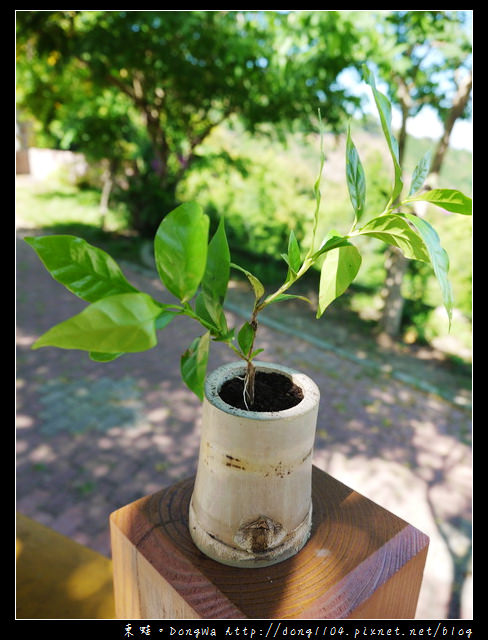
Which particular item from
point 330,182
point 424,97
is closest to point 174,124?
point 330,182

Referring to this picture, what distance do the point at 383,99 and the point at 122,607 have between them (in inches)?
44.5

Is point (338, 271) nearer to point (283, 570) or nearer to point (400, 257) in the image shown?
point (283, 570)

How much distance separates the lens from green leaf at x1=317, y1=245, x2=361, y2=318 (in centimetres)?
79

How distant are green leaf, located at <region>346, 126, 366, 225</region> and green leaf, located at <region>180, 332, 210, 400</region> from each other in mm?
314

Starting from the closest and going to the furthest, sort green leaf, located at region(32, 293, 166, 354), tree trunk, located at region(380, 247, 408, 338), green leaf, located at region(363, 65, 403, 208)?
green leaf, located at region(32, 293, 166, 354) < green leaf, located at region(363, 65, 403, 208) < tree trunk, located at region(380, 247, 408, 338)

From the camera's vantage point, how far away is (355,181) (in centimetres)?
78

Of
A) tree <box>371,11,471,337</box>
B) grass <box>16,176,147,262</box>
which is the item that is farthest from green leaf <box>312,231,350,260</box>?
grass <box>16,176,147,262</box>

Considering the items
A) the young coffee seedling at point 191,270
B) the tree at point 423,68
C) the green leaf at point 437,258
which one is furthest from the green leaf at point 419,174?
the tree at point 423,68

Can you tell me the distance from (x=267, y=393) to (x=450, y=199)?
0.47 metres

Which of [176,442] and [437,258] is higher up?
[437,258]

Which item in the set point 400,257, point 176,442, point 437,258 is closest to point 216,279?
point 437,258

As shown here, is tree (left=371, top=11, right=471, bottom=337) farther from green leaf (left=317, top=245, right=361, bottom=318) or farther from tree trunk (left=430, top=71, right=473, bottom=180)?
green leaf (left=317, top=245, right=361, bottom=318)

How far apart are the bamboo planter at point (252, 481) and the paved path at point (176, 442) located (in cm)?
196

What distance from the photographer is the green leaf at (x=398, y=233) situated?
715 millimetres
